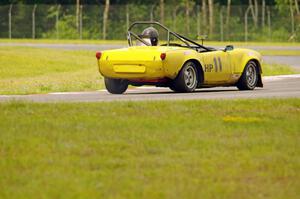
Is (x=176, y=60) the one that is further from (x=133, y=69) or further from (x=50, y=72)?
(x=50, y=72)

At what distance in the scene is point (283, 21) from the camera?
6694 cm

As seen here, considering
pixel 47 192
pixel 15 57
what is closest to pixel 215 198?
pixel 47 192

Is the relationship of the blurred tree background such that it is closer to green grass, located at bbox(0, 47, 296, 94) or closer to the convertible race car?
green grass, located at bbox(0, 47, 296, 94)

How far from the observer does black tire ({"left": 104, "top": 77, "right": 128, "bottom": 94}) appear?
20984 mm

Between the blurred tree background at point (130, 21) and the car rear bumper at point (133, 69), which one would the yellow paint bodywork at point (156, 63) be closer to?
the car rear bumper at point (133, 69)

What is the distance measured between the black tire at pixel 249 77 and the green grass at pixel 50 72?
356cm

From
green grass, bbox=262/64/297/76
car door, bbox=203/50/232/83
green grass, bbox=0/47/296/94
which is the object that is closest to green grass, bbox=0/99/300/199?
car door, bbox=203/50/232/83

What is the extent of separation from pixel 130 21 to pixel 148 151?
57576 millimetres

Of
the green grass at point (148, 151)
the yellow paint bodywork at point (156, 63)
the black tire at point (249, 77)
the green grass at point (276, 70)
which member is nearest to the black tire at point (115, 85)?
the yellow paint bodywork at point (156, 63)

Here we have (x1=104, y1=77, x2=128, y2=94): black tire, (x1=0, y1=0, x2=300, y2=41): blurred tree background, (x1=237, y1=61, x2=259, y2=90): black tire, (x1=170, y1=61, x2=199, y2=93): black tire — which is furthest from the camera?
(x1=0, y1=0, x2=300, y2=41): blurred tree background

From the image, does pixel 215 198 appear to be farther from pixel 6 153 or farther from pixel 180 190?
pixel 6 153

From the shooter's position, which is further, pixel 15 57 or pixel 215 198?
pixel 15 57

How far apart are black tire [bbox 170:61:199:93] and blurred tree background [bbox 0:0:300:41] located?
45.0m

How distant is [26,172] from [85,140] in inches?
79.6
